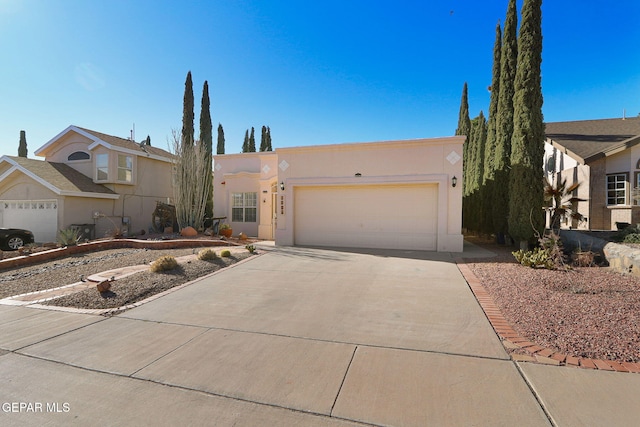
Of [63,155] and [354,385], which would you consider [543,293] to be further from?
[63,155]

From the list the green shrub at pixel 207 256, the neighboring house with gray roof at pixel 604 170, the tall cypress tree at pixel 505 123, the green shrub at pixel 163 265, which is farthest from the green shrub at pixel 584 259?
the green shrub at pixel 163 265

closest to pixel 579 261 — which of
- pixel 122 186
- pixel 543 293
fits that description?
pixel 543 293

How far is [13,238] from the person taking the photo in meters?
12.1

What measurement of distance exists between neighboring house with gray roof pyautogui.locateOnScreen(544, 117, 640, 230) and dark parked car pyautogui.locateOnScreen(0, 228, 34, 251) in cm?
2366

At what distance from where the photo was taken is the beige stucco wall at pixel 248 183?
14.8m

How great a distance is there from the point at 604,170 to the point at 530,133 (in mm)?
8151

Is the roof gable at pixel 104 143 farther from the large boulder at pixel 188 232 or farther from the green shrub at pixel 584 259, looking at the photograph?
the green shrub at pixel 584 259

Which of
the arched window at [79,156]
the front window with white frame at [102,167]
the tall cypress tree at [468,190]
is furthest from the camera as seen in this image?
the tall cypress tree at [468,190]

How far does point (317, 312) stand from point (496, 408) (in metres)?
2.70

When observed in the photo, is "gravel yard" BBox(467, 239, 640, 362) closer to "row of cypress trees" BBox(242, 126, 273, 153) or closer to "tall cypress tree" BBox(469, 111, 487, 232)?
"tall cypress tree" BBox(469, 111, 487, 232)

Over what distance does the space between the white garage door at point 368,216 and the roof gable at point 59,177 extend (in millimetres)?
11129

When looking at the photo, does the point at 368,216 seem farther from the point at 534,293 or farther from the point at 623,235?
the point at 623,235

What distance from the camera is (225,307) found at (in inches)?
197

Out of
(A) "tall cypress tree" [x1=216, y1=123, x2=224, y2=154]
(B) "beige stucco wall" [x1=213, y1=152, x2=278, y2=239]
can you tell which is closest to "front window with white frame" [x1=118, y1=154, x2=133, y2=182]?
(B) "beige stucco wall" [x1=213, y1=152, x2=278, y2=239]
